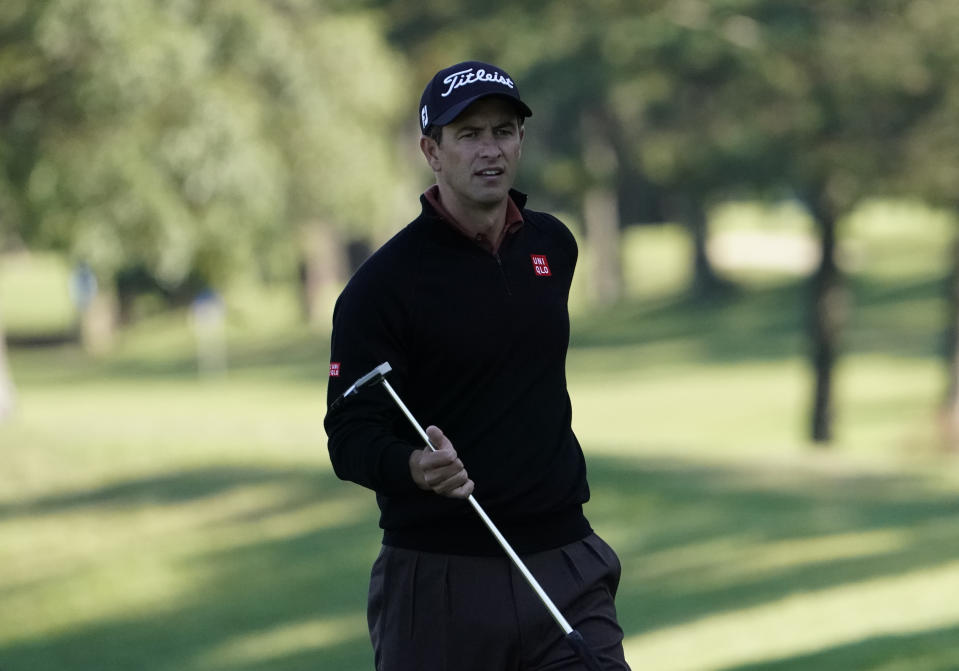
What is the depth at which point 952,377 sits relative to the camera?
24.1m

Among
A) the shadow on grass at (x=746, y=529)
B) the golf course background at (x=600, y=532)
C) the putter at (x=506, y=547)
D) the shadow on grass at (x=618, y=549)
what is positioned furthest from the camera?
the shadow on grass at (x=746, y=529)

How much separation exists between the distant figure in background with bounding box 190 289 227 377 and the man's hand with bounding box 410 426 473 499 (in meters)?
33.5

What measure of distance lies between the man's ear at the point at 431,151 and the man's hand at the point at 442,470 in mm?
713

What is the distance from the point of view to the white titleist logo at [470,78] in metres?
3.88

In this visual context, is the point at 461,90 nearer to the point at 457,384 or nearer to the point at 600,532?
the point at 457,384

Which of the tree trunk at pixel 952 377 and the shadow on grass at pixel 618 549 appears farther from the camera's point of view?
the tree trunk at pixel 952 377

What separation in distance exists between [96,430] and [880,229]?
4520cm

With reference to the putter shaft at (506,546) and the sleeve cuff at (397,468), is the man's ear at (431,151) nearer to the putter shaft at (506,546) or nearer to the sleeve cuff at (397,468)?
the putter shaft at (506,546)

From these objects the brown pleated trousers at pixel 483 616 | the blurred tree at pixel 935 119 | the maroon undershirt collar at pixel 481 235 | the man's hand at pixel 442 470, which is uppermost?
the blurred tree at pixel 935 119

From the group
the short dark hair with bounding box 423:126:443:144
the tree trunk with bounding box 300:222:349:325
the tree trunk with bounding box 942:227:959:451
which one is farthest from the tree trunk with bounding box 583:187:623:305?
the short dark hair with bounding box 423:126:443:144

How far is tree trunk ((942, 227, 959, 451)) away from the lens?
23516 mm

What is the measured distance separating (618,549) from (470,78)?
379 inches

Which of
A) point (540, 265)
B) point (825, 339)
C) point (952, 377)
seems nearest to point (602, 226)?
point (952, 377)

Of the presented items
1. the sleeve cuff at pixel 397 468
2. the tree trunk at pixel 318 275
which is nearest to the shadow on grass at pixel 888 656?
the sleeve cuff at pixel 397 468
